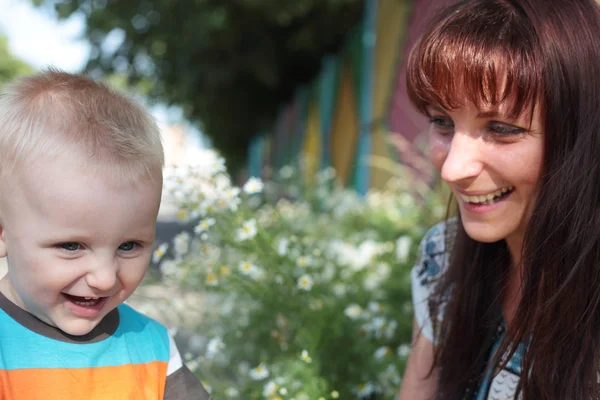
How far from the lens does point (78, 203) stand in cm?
119

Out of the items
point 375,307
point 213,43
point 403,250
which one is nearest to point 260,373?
point 375,307

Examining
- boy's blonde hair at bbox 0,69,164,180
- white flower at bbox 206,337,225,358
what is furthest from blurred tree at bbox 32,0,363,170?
boy's blonde hair at bbox 0,69,164,180

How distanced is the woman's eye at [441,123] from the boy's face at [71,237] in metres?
0.75

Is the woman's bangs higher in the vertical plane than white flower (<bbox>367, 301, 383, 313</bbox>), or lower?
higher

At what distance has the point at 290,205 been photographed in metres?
4.08

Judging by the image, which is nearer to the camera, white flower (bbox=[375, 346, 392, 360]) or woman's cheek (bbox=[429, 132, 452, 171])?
woman's cheek (bbox=[429, 132, 452, 171])

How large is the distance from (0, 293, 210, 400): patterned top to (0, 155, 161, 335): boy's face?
0.03 meters

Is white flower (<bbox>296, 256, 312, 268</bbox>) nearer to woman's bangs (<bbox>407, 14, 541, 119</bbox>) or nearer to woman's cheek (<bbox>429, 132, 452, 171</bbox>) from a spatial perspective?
woman's cheek (<bbox>429, 132, 452, 171</bbox>)

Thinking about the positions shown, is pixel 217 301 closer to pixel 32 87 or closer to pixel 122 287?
pixel 122 287

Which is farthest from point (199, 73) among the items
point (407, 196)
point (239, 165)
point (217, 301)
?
point (239, 165)

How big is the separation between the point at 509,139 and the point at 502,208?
172 mm

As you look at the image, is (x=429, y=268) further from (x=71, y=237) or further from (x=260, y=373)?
(x=71, y=237)

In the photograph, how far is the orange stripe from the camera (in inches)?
48.2

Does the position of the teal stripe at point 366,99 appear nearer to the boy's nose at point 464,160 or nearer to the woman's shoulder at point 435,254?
the woman's shoulder at point 435,254
